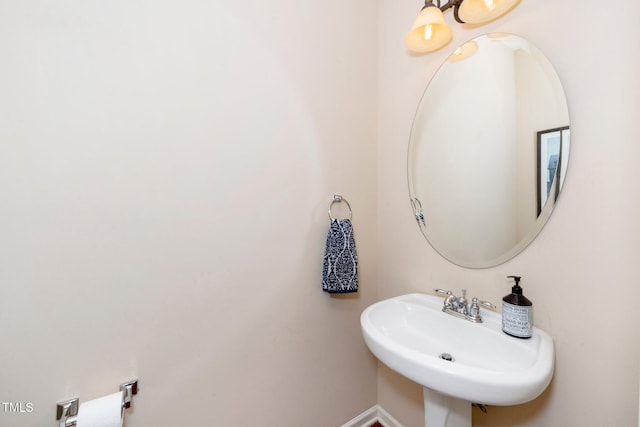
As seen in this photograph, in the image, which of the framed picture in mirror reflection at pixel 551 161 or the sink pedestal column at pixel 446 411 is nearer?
the framed picture in mirror reflection at pixel 551 161

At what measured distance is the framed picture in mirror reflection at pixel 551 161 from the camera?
801 mm

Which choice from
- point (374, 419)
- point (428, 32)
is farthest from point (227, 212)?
point (374, 419)

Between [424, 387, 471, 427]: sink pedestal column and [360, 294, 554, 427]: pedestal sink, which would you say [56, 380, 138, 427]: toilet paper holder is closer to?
[360, 294, 554, 427]: pedestal sink

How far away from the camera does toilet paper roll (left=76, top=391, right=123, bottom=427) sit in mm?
716

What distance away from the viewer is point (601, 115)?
0.73 m

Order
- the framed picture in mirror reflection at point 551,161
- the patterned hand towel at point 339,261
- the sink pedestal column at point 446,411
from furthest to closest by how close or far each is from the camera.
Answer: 1. the patterned hand towel at point 339,261
2. the sink pedestal column at point 446,411
3. the framed picture in mirror reflection at point 551,161

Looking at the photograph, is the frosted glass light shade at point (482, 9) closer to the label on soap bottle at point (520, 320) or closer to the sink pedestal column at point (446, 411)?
the label on soap bottle at point (520, 320)

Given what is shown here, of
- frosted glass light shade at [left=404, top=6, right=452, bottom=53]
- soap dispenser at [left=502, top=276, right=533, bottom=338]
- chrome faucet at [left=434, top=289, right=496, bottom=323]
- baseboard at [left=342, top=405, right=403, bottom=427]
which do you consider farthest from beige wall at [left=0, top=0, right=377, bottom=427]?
soap dispenser at [left=502, top=276, right=533, bottom=338]

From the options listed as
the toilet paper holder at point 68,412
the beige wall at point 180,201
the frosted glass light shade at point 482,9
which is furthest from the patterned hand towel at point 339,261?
the frosted glass light shade at point 482,9

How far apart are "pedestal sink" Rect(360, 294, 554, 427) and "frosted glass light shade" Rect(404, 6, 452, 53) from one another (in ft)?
3.66

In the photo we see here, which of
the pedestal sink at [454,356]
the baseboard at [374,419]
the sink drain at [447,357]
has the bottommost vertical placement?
the baseboard at [374,419]

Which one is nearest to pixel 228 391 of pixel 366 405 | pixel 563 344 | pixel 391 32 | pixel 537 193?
pixel 366 405

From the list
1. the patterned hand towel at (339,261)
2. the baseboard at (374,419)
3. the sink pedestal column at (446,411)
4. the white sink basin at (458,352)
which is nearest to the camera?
the white sink basin at (458,352)

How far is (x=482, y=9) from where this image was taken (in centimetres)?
93
